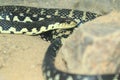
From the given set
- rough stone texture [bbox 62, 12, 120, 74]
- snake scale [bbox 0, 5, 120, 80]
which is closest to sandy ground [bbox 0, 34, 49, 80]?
snake scale [bbox 0, 5, 120, 80]

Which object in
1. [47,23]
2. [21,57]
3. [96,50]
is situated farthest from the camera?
[47,23]

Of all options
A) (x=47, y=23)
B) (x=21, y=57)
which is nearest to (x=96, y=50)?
(x=21, y=57)

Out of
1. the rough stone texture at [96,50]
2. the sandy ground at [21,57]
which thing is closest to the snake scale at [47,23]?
the sandy ground at [21,57]

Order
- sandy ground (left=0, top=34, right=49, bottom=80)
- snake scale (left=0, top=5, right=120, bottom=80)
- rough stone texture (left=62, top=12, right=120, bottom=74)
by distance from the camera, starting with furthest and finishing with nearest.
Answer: snake scale (left=0, top=5, right=120, bottom=80) < sandy ground (left=0, top=34, right=49, bottom=80) < rough stone texture (left=62, top=12, right=120, bottom=74)

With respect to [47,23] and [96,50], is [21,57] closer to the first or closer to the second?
[47,23]

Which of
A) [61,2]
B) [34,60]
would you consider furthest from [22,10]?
[34,60]

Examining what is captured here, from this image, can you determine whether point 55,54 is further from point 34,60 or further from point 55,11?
point 55,11

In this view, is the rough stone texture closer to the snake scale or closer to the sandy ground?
the snake scale
